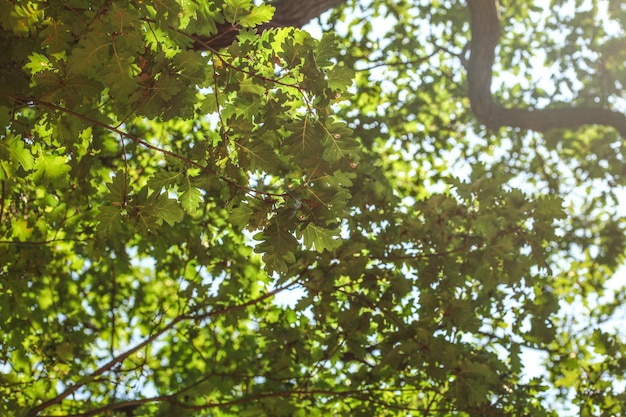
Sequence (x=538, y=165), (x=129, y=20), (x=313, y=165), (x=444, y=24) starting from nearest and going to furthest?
(x=129, y=20)
(x=313, y=165)
(x=444, y=24)
(x=538, y=165)

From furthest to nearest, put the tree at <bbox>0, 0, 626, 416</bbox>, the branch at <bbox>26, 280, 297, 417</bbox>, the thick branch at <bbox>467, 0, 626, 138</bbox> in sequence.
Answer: the thick branch at <bbox>467, 0, 626, 138</bbox>, the branch at <bbox>26, 280, 297, 417</bbox>, the tree at <bbox>0, 0, 626, 416</bbox>

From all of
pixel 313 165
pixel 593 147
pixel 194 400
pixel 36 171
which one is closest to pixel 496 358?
pixel 194 400

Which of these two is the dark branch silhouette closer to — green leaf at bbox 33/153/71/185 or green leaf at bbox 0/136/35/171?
green leaf at bbox 33/153/71/185

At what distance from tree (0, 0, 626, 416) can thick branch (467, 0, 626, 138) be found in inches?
1.0

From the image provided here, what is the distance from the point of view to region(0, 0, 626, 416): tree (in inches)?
97.9

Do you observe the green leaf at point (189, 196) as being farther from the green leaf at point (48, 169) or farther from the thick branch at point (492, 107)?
the thick branch at point (492, 107)

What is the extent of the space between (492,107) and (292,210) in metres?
5.22

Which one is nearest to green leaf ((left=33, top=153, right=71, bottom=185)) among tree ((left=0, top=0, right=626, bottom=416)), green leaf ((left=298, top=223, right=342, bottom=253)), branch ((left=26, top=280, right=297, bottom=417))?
tree ((left=0, top=0, right=626, bottom=416))

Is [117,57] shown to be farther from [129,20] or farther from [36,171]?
[36,171]

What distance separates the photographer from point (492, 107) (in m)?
7.03

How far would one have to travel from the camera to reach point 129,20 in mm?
2250

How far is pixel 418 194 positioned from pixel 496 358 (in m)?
2.66

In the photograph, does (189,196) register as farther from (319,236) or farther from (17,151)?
(17,151)

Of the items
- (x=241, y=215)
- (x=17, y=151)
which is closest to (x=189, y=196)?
(x=241, y=215)
